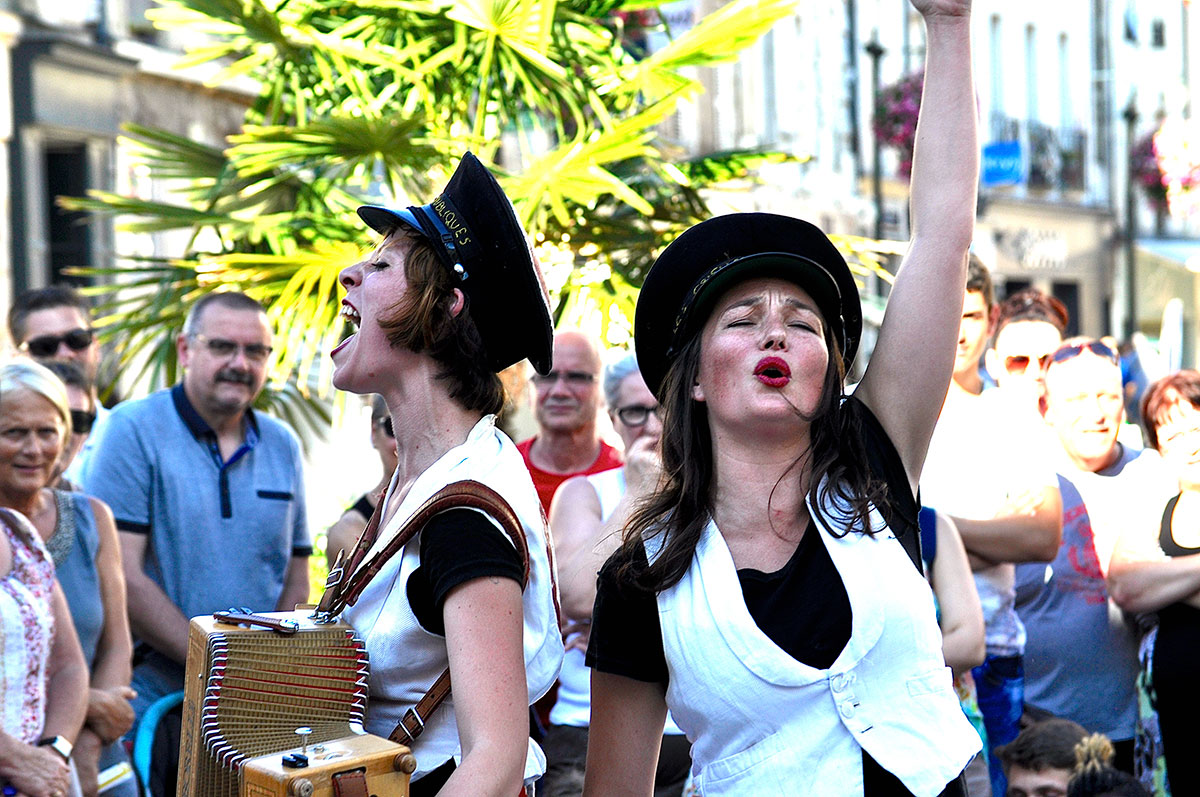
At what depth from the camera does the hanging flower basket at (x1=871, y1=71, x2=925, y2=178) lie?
2592cm

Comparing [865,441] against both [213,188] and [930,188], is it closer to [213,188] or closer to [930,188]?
[930,188]

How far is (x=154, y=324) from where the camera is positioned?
705 centimetres

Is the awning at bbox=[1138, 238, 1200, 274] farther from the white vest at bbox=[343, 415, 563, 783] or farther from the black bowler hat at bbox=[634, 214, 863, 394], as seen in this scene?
the white vest at bbox=[343, 415, 563, 783]

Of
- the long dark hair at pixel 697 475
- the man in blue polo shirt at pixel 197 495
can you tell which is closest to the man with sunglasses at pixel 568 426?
the man in blue polo shirt at pixel 197 495

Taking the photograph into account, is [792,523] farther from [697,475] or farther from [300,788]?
[300,788]

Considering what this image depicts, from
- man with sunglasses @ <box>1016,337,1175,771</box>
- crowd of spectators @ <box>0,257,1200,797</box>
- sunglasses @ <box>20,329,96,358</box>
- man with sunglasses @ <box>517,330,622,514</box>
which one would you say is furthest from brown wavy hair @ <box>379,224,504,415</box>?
sunglasses @ <box>20,329,96,358</box>

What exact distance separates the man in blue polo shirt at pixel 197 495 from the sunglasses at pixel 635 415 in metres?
1.31

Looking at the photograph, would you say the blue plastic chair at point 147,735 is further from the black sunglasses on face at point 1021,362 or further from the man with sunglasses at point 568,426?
the black sunglasses on face at point 1021,362

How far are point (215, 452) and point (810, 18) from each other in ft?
72.8

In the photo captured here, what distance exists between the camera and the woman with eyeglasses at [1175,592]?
4.69 meters

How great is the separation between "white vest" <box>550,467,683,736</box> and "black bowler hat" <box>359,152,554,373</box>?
1.78 meters

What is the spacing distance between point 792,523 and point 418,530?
0.58 m

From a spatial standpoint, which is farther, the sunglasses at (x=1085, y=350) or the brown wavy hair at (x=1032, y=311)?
the brown wavy hair at (x=1032, y=311)

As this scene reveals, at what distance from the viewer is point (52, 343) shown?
6211 millimetres
